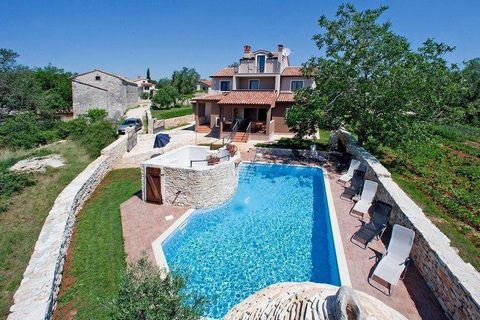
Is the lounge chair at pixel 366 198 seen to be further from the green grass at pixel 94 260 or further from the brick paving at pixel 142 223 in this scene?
the green grass at pixel 94 260

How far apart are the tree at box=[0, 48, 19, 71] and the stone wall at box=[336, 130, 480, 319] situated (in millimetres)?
58844

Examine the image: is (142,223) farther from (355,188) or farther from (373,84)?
(373,84)

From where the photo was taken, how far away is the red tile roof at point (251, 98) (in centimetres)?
2526

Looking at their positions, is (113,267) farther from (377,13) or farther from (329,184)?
(377,13)

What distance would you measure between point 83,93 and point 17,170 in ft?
116

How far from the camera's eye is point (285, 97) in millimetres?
27766

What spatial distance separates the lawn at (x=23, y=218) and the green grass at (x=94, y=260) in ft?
3.86

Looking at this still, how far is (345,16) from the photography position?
18.2 m

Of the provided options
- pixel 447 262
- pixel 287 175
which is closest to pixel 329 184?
pixel 287 175

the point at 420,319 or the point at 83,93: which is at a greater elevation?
the point at 83,93

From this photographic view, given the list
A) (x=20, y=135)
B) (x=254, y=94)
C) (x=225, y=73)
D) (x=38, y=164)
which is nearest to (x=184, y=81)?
(x=225, y=73)

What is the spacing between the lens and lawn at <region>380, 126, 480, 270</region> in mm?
9578

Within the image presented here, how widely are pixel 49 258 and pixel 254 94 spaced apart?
77.6 feet

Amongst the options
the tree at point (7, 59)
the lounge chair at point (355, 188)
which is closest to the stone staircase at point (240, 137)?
the lounge chair at point (355, 188)
